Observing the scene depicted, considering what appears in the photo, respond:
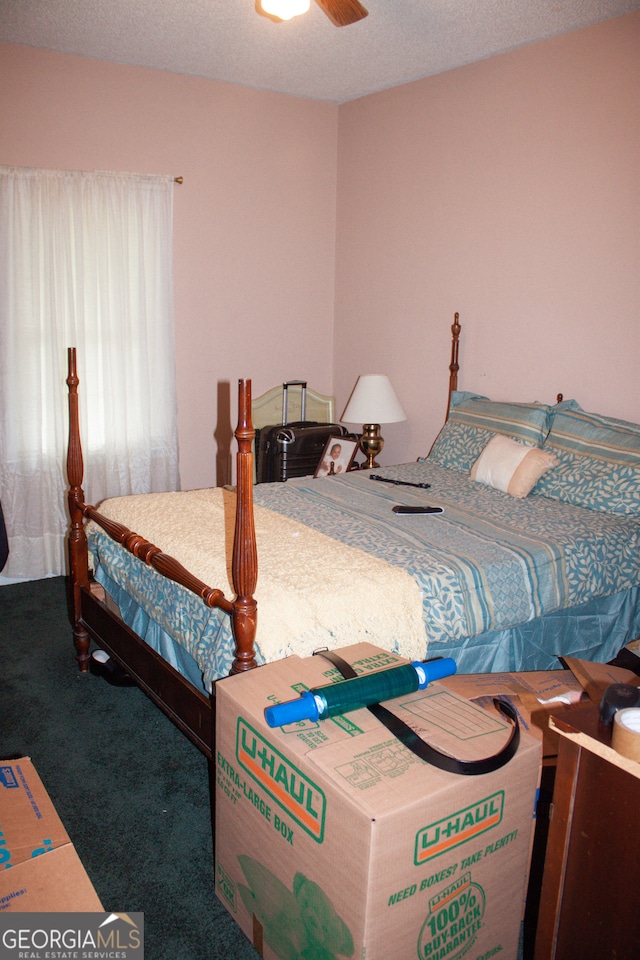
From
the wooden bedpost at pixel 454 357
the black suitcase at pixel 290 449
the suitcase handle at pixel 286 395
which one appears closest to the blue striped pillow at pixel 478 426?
the wooden bedpost at pixel 454 357

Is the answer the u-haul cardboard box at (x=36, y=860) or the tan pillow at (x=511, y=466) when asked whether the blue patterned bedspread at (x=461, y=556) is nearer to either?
the tan pillow at (x=511, y=466)

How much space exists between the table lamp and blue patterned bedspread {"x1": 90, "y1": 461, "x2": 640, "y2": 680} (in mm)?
902

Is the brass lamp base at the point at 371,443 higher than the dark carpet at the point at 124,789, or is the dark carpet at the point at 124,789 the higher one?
the brass lamp base at the point at 371,443

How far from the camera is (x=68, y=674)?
9.40ft

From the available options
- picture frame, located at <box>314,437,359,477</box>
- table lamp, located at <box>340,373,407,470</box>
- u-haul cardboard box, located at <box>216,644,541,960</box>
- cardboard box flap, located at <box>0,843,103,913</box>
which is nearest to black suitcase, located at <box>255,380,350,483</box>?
picture frame, located at <box>314,437,359,477</box>

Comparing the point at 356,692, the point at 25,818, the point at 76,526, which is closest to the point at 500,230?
the point at 76,526

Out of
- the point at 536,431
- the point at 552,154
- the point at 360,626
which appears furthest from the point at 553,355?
the point at 360,626

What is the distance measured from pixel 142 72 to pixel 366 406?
2121 millimetres

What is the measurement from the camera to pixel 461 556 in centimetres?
228

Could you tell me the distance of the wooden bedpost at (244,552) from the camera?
163 centimetres

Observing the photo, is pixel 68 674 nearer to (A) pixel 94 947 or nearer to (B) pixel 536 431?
(A) pixel 94 947

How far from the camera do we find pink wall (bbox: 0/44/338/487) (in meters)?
3.57

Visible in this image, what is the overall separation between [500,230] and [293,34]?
4.39 feet

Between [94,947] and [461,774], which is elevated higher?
[461,774]
